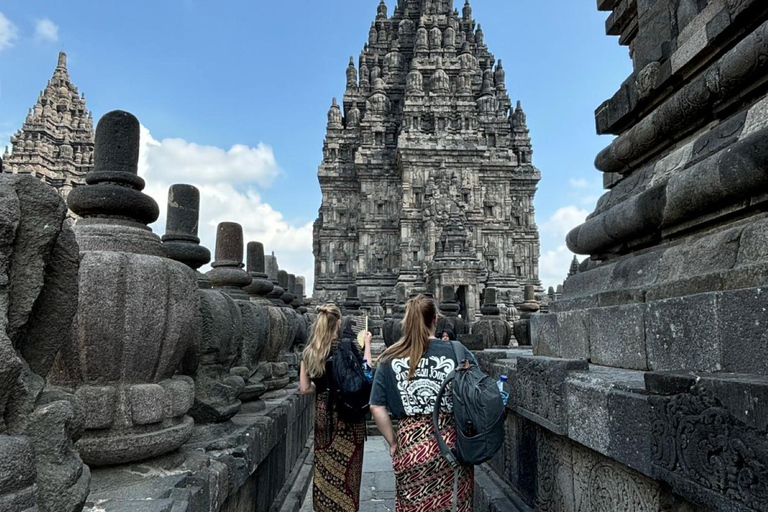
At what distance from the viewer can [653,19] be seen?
3.93 metres

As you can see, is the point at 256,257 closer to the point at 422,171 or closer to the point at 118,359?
the point at 118,359

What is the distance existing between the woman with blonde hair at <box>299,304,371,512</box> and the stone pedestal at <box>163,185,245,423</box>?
594 millimetres

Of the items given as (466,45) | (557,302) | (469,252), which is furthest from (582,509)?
(466,45)

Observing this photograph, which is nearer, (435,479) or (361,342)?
(435,479)

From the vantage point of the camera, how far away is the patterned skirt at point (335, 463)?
12.6 ft

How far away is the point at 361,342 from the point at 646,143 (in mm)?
2851

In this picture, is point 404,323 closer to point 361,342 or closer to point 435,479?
point 435,479

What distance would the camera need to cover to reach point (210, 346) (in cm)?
318

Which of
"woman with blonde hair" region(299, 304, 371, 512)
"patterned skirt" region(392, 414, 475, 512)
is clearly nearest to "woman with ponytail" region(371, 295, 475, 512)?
"patterned skirt" region(392, 414, 475, 512)

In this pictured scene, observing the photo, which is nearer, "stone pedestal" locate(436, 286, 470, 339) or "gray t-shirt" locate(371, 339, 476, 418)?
"gray t-shirt" locate(371, 339, 476, 418)

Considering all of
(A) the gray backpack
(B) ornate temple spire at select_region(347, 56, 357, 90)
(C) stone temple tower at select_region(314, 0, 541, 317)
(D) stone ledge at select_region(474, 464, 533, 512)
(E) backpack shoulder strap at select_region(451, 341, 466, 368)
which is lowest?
(D) stone ledge at select_region(474, 464, 533, 512)

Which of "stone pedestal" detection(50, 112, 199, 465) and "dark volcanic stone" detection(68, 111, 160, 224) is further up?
"dark volcanic stone" detection(68, 111, 160, 224)

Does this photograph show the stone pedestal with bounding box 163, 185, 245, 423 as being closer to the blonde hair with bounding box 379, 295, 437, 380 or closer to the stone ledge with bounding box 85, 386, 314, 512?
the stone ledge with bounding box 85, 386, 314, 512

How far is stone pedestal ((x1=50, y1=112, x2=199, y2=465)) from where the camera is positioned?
205 cm
